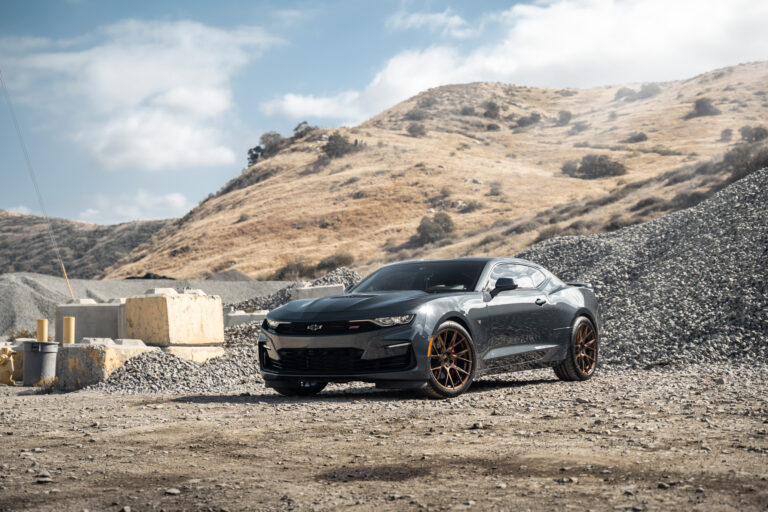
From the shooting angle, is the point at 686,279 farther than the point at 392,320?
Yes

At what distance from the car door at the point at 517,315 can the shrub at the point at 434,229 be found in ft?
160

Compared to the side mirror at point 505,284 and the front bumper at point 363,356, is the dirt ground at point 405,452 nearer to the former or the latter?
the front bumper at point 363,356

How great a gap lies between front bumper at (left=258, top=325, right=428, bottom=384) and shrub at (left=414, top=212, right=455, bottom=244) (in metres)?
50.3

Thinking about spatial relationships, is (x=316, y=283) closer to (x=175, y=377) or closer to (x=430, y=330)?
(x=175, y=377)

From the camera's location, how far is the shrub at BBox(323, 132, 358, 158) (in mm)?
90500

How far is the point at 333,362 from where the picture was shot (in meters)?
8.15

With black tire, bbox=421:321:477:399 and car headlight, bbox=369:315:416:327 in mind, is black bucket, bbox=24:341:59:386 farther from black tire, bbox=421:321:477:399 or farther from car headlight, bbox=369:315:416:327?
black tire, bbox=421:321:477:399

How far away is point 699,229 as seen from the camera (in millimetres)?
17594

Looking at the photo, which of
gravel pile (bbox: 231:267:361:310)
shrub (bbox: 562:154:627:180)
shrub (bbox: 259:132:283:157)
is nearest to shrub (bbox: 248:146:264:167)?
shrub (bbox: 259:132:283:157)

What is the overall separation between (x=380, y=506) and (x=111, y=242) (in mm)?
106976

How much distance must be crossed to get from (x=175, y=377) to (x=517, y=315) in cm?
526

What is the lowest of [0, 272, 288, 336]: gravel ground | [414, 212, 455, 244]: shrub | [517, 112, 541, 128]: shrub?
[0, 272, 288, 336]: gravel ground

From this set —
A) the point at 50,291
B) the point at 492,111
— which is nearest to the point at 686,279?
the point at 50,291

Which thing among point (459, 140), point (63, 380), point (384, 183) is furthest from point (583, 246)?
point (459, 140)
